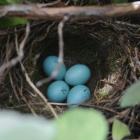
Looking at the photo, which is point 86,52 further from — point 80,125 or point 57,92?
point 80,125

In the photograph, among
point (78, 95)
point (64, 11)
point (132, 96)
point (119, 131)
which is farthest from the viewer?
point (78, 95)

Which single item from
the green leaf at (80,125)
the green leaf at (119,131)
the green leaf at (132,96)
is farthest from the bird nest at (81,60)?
the green leaf at (80,125)

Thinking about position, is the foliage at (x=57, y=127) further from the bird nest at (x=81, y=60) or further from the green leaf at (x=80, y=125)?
the bird nest at (x=81, y=60)

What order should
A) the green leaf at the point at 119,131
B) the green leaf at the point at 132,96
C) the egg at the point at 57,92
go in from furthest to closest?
the egg at the point at 57,92, the green leaf at the point at 119,131, the green leaf at the point at 132,96

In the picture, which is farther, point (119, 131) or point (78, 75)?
point (78, 75)

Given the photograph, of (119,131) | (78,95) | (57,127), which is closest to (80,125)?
(57,127)

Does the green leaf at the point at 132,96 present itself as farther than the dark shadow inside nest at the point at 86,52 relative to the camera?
No
